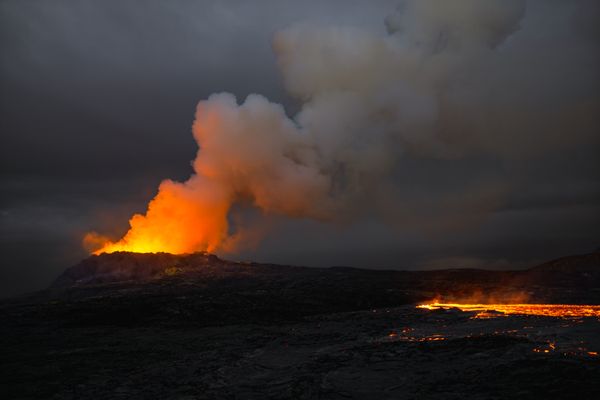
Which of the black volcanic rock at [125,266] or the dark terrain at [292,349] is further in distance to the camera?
the black volcanic rock at [125,266]

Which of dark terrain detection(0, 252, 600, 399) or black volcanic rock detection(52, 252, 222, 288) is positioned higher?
black volcanic rock detection(52, 252, 222, 288)

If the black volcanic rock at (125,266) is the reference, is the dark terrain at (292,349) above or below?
below

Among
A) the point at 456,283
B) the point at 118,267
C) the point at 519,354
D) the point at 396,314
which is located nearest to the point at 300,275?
the point at 456,283

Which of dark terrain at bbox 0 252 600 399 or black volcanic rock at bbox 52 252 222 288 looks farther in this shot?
black volcanic rock at bbox 52 252 222 288

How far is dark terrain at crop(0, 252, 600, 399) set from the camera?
63.6 feet

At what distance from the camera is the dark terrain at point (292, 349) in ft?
63.6

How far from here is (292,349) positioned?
94.2 feet

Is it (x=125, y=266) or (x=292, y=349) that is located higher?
(x=125, y=266)

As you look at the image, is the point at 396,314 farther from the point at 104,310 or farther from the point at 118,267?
the point at 118,267

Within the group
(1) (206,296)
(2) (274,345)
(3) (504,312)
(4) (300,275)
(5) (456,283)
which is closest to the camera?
(2) (274,345)

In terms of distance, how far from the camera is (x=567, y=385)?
1733 centimetres

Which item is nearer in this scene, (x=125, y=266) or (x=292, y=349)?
(x=292, y=349)

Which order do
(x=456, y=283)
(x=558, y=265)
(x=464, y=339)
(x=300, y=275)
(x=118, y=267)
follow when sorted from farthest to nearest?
1. (x=558, y=265)
2. (x=118, y=267)
3. (x=300, y=275)
4. (x=456, y=283)
5. (x=464, y=339)

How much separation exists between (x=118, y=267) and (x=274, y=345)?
90.5 meters
